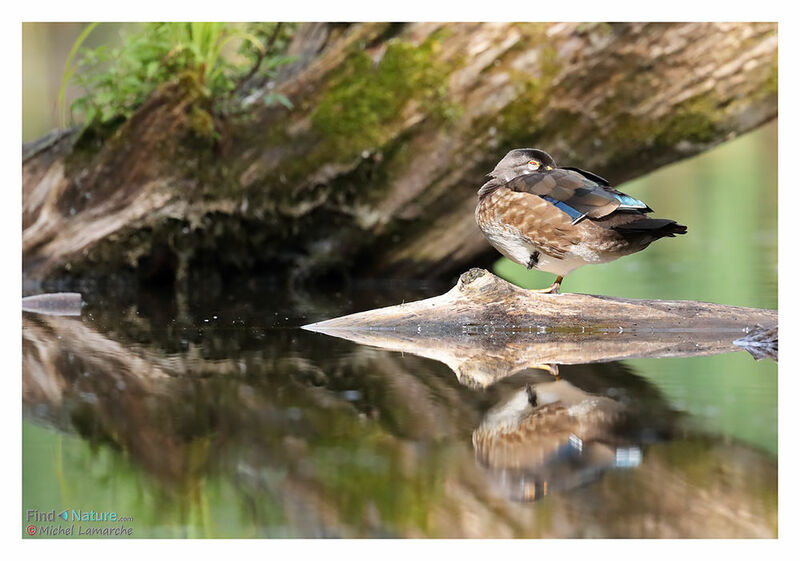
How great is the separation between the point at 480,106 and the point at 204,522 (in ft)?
16.0

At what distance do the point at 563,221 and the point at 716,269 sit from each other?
164 inches

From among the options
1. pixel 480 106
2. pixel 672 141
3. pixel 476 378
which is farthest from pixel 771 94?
pixel 476 378

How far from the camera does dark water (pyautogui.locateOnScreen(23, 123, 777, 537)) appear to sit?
7.04 feet

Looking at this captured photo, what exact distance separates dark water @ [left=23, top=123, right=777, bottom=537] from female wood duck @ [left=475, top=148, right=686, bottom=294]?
67cm

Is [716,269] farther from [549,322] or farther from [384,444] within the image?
[384,444]

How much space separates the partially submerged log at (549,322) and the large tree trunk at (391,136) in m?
2.74

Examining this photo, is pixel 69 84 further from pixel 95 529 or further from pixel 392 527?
pixel 392 527

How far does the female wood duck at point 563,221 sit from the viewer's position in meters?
3.94

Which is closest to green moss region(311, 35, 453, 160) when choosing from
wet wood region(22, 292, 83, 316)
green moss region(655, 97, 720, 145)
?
green moss region(655, 97, 720, 145)

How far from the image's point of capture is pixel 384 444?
253 cm

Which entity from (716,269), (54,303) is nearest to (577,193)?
(54,303)

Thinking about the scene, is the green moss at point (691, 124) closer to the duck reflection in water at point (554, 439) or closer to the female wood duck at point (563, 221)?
the female wood duck at point (563, 221)

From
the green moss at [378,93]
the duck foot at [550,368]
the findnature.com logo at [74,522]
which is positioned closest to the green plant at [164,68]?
the green moss at [378,93]

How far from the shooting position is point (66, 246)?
22.3 feet
